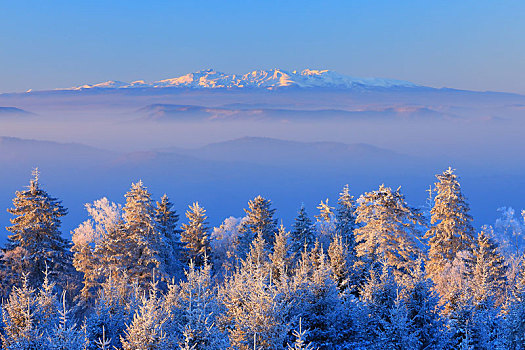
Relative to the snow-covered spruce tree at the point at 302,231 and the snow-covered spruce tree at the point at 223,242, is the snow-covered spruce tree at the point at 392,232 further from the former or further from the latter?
the snow-covered spruce tree at the point at 223,242

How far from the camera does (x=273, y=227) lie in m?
53.2

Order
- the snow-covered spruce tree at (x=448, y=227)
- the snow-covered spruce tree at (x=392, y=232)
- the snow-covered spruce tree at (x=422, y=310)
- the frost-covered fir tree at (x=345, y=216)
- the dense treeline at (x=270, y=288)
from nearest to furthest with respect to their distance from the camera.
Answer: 1. the dense treeline at (x=270, y=288)
2. the snow-covered spruce tree at (x=422, y=310)
3. the snow-covered spruce tree at (x=392, y=232)
4. the snow-covered spruce tree at (x=448, y=227)
5. the frost-covered fir tree at (x=345, y=216)

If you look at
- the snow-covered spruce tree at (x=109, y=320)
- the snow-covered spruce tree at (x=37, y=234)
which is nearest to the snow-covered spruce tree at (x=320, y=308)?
the snow-covered spruce tree at (x=109, y=320)

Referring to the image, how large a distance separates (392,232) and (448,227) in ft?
29.7

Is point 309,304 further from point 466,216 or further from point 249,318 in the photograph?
point 466,216

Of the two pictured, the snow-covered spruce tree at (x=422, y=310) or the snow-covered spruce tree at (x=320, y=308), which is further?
the snow-covered spruce tree at (x=422, y=310)

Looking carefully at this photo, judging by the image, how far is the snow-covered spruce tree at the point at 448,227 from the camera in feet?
147

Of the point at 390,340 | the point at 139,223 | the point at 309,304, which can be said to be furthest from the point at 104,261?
the point at 390,340

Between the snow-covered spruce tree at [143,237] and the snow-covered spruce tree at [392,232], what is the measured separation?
58.9ft

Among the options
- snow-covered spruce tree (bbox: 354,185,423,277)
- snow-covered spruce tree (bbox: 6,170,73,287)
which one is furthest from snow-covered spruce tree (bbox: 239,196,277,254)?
snow-covered spruce tree (bbox: 6,170,73,287)

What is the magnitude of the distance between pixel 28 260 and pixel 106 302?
19393 mm

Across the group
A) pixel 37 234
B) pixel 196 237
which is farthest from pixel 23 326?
pixel 196 237

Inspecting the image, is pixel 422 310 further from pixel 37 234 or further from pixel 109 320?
pixel 37 234

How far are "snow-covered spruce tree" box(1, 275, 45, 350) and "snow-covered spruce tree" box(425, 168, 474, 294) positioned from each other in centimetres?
→ 3530
